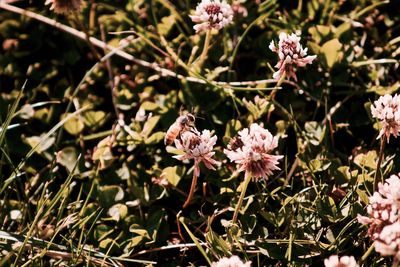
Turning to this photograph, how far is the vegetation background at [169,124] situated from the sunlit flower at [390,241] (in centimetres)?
17

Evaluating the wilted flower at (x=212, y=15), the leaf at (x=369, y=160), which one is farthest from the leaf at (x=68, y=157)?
A: the leaf at (x=369, y=160)

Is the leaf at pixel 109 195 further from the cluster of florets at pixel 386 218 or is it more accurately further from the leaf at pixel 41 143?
the cluster of florets at pixel 386 218

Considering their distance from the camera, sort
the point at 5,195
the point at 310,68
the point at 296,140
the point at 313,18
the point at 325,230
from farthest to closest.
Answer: the point at 313,18 → the point at 310,68 → the point at 296,140 → the point at 5,195 → the point at 325,230

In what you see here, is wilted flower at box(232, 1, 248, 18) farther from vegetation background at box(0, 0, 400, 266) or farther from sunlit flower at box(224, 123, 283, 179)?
sunlit flower at box(224, 123, 283, 179)

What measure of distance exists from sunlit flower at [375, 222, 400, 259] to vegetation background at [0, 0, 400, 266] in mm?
165

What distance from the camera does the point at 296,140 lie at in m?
1.59

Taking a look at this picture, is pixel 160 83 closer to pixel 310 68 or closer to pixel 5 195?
pixel 310 68

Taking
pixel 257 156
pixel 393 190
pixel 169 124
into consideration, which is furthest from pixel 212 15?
pixel 393 190

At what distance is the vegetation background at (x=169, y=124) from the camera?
4.38 ft

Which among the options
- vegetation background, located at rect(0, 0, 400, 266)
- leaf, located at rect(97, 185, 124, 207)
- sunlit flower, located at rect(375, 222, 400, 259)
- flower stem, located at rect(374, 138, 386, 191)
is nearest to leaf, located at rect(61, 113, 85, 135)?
vegetation background, located at rect(0, 0, 400, 266)

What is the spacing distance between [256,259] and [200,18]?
59 centimetres

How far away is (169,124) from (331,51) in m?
0.48

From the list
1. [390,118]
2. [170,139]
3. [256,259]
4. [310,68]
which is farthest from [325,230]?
[310,68]

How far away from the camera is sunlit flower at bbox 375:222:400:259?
988mm
